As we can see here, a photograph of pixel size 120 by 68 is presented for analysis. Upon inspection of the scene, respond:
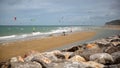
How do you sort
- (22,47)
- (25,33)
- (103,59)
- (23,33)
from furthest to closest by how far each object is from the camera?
(25,33) → (23,33) → (22,47) → (103,59)

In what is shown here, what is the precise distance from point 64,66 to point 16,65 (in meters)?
0.66

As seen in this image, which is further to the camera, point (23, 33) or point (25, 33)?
point (25, 33)

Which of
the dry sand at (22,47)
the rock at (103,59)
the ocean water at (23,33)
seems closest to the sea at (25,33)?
the ocean water at (23,33)

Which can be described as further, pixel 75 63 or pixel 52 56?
pixel 52 56

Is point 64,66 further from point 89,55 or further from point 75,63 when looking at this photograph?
point 89,55

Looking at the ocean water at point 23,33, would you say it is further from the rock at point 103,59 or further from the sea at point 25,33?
the rock at point 103,59

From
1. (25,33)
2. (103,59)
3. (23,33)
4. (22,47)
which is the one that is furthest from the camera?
(25,33)

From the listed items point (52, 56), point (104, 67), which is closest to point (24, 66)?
point (52, 56)

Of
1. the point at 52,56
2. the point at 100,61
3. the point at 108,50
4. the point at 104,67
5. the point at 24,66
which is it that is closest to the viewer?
the point at 24,66

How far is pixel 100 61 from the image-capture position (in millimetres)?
3248

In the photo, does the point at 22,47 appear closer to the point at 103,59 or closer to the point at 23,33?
the point at 103,59

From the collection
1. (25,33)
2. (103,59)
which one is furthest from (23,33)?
(103,59)

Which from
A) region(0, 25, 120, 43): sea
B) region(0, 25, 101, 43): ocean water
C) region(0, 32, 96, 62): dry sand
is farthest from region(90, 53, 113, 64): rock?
region(0, 25, 101, 43): ocean water

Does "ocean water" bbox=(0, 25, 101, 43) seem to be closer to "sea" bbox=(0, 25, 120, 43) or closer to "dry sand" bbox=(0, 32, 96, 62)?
"sea" bbox=(0, 25, 120, 43)
